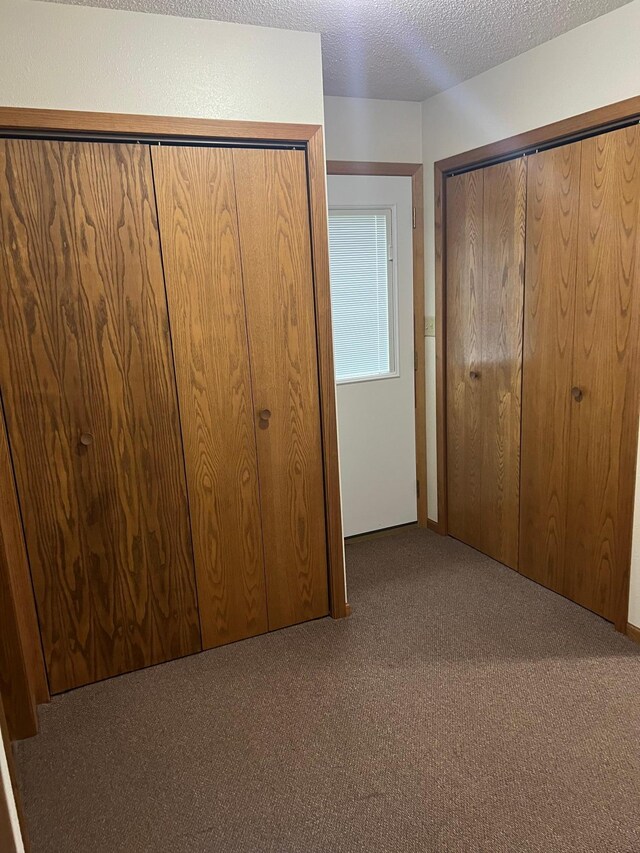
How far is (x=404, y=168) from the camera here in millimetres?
3354

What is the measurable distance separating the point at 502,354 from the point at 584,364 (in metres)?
0.48

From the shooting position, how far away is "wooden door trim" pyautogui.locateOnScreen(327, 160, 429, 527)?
3250 millimetres

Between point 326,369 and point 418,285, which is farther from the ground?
point 418,285

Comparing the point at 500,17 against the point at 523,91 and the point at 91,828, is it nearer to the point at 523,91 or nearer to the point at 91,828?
the point at 523,91

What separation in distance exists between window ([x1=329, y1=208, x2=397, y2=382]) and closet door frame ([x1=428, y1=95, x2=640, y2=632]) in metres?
0.26

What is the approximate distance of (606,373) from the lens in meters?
2.53

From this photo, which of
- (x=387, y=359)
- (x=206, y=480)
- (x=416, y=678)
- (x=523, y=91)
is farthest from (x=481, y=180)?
(x=416, y=678)

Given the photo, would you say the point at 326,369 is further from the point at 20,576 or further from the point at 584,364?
the point at 20,576

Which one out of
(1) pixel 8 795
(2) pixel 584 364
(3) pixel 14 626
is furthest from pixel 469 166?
(1) pixel 8 795

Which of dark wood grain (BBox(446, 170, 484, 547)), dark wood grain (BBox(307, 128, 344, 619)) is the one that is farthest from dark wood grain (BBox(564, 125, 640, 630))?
dark wood grain (BBox(307, 128, 344, 619))

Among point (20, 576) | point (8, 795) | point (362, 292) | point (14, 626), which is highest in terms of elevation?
point (362, 292)

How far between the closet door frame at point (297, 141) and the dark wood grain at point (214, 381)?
0.08 metres

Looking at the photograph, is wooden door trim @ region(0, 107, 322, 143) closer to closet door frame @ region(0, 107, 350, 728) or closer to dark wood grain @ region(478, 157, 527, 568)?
closet door frame @ region(0, 107, 350, 728)

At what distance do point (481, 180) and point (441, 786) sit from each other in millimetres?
2594
